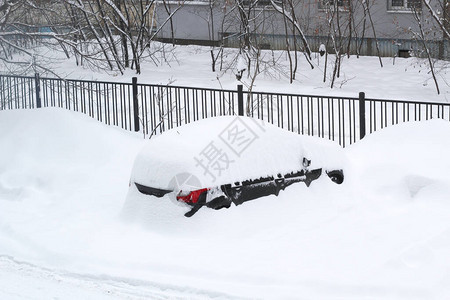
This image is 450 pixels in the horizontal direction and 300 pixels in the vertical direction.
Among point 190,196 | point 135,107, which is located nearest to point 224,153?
point 190,196

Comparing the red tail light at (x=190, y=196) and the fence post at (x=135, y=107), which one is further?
the fence post at (x=135, y=107)

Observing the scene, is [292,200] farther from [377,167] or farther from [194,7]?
[194,7]

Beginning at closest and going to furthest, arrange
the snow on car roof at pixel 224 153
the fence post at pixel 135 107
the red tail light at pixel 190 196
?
the red tail light at pixel 190 196 < the snow on car roof at pixel 224 153 < the fence post at pixel 135 107

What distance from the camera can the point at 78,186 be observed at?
10.6m

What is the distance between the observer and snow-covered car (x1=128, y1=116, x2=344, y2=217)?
27.1ft

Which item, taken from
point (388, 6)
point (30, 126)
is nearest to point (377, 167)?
A: point (30, 126)

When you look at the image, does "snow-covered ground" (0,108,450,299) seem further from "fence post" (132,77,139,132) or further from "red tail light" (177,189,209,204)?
"fence post" (132,77,139,132)

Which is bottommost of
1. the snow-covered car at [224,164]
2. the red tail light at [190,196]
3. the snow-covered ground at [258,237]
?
the snow-covered ground at [258,237]

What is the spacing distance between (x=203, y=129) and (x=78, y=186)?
250 centimetres

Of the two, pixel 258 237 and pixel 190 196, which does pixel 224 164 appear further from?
pixel 258 237

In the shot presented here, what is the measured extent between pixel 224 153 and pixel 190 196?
0.68m

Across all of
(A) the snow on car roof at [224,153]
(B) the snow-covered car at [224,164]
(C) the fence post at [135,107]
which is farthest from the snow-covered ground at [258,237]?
(C) the fence post at [135,107]

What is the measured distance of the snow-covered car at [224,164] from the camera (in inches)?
325

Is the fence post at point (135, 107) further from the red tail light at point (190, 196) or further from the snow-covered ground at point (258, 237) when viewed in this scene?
the red tail light at point (190, 196)
